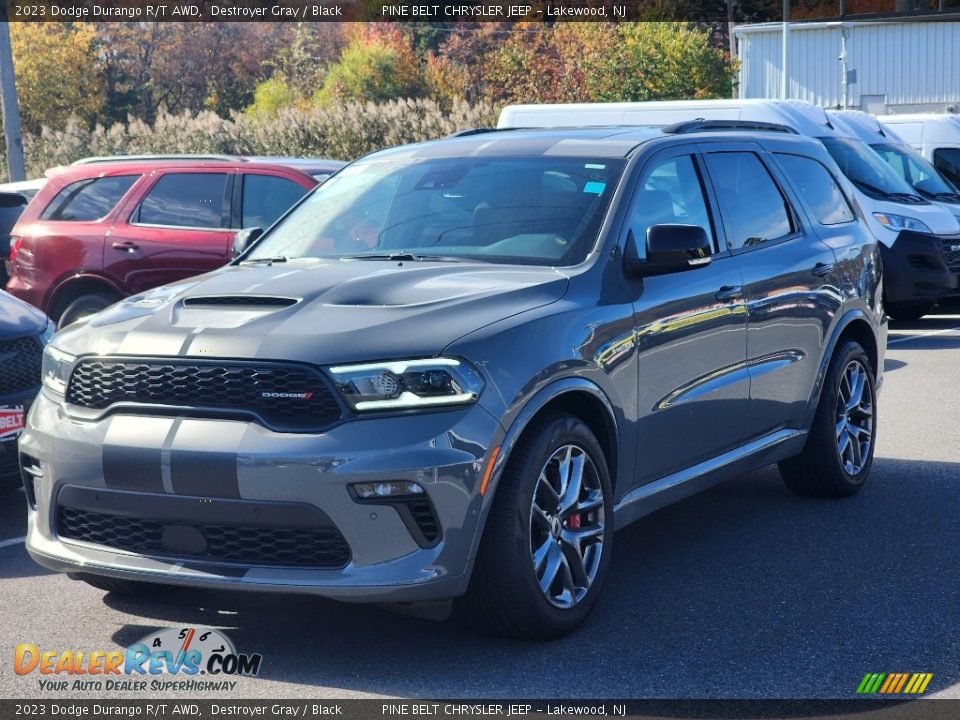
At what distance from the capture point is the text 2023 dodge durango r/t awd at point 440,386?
4.39 m

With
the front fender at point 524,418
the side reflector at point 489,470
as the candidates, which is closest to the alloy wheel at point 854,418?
the front fender at point 524,418

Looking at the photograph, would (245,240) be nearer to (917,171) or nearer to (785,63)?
(917,171)

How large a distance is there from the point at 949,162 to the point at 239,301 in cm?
1650

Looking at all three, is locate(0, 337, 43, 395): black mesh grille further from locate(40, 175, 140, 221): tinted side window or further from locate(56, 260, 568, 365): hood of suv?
locate(40, 175, 140, 221): tinted side window

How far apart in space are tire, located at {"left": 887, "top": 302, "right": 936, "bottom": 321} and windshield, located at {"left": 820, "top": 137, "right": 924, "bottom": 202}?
1.14 m

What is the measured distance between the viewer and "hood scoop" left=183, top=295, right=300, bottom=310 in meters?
4.86

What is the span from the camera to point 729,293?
6.04 m

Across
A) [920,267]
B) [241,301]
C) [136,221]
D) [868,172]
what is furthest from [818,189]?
[868,172]

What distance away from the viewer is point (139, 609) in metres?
5.26

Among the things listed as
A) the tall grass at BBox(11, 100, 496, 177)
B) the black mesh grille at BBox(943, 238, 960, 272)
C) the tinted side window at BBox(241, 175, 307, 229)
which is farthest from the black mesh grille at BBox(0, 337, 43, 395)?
the tall grass at BBox(11, 100, 496, 177)

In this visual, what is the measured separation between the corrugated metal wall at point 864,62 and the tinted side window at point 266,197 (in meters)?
31.1

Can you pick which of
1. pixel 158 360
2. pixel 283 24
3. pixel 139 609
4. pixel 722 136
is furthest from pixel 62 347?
pixel 283 24

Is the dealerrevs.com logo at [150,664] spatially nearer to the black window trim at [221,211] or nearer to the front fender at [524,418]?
the front fender at [524,418]

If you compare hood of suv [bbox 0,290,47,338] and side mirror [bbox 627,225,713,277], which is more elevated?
side mirror [bbox 627,225,713,277]
